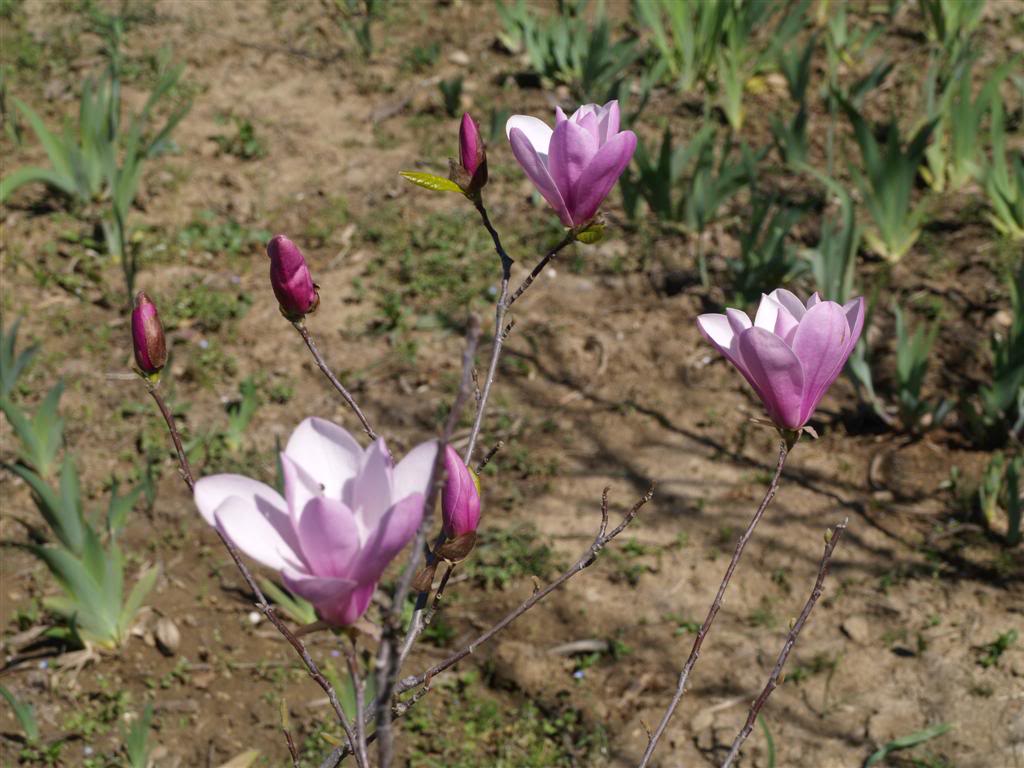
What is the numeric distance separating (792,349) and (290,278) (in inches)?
21.2

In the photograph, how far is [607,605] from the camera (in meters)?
2.57

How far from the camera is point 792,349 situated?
1087mm

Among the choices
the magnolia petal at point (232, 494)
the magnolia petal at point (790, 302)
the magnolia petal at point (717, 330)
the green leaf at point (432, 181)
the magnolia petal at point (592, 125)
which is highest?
the magnolia petal at point (592, 125)

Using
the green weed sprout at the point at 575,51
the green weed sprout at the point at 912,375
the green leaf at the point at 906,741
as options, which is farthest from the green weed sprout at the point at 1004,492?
the green weed sprout at the point at 575,51

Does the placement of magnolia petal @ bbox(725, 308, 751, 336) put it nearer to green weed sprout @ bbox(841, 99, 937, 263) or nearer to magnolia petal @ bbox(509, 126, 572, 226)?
magnolia petal @ bbox(509, 126, 572, 226)

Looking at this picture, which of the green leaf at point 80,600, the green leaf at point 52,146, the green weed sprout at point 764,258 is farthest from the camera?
the green leaf at point 52,146

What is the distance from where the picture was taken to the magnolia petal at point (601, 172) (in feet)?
3.62

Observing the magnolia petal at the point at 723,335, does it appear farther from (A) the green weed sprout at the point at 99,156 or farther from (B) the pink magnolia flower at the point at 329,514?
(A) the green weed sprout at the point at 99,156

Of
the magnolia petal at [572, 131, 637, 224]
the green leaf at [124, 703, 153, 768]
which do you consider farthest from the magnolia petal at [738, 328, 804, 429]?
the green leaf at [124, 703, 153, 768]

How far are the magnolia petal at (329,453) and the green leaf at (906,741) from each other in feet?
4.79

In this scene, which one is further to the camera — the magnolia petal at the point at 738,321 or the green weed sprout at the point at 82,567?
the green weed sprout at the point at 82,567

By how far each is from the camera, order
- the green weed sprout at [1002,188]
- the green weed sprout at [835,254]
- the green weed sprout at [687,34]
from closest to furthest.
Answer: the green weed sprout at [835,254], the green weed sprout at [1002,188], the green weed sprout at [687,34]

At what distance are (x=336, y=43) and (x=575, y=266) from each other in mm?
2025

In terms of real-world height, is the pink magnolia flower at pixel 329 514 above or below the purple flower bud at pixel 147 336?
above
